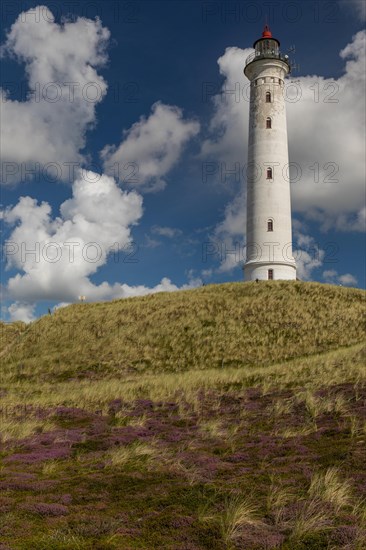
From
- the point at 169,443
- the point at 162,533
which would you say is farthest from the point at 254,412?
the point at 162,533

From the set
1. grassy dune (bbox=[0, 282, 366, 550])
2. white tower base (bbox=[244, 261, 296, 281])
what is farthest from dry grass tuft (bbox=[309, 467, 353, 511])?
white tower base (bbox=[244, 261, 296, 281])

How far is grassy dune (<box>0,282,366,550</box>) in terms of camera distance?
293 inches

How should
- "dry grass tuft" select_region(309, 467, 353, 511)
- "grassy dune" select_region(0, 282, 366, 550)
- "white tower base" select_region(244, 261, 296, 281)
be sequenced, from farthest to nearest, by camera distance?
"white tower base" select_region(244, 261, 296, 281)
"dry grass tuft" select_region(309, 467, 353, 511)
"grassy dune" select_region(0, 282, 366, 550)

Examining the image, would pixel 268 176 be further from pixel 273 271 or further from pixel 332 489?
pixel 332 489

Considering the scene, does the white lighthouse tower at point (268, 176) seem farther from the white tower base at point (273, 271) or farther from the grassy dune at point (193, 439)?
the grassy dune at point (193, 439)

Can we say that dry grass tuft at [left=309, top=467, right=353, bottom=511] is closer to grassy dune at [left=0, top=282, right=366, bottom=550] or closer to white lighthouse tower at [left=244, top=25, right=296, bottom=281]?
grassy dune at [left=0, top=282, right=366, bottom=550]

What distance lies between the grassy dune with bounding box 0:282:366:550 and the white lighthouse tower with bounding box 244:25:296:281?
32.7ft

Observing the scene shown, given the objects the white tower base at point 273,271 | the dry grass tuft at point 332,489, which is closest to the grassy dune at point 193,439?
the dry grass tuft at point 332,489

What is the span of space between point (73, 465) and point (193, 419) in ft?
21.0

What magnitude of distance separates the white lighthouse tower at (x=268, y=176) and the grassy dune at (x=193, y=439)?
393 inches

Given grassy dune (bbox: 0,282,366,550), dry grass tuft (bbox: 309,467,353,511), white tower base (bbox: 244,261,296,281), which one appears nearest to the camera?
grassy dune (bbox: 0,282,366,550)

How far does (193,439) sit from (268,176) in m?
39.3

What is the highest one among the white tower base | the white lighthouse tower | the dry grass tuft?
the white lighthouse tower

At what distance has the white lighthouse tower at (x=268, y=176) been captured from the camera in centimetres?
4775
